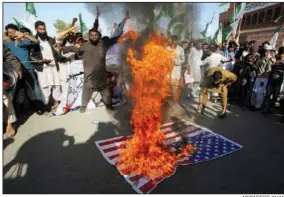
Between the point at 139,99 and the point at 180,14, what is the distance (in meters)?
5.66

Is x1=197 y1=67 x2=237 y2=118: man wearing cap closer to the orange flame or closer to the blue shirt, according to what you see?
the orange flame

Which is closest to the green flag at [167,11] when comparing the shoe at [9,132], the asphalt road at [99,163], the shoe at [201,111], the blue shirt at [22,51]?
the shoe at [201,111]

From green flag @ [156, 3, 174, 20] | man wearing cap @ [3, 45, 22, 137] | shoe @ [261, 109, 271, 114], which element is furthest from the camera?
green flag @ [156, 3, 174, 20]

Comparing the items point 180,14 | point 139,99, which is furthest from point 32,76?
point 180,14

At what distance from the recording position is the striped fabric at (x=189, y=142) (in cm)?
369

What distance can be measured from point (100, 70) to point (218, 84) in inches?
127

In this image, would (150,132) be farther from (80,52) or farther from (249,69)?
(249,69)

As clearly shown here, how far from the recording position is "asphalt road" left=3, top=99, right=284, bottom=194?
3.60m

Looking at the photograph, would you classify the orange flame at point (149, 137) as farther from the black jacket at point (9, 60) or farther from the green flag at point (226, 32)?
the green flag at point (226, 32)

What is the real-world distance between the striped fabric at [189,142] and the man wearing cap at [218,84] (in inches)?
48.9

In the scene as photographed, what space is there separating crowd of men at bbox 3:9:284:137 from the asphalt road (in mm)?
759

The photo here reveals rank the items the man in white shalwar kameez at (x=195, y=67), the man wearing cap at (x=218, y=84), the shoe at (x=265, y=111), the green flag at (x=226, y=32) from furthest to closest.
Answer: the green flag at (x=226, y=32), the man in white shalwar kameez at (x=195, y=67), the shoe at (x=265, y=111), the man wearing cap at (x=218, y=84)

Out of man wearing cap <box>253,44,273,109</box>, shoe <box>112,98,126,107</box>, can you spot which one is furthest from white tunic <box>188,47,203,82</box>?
shoe <box>112,98,126,107</box>

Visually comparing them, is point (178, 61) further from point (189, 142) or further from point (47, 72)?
point (47, 72)
